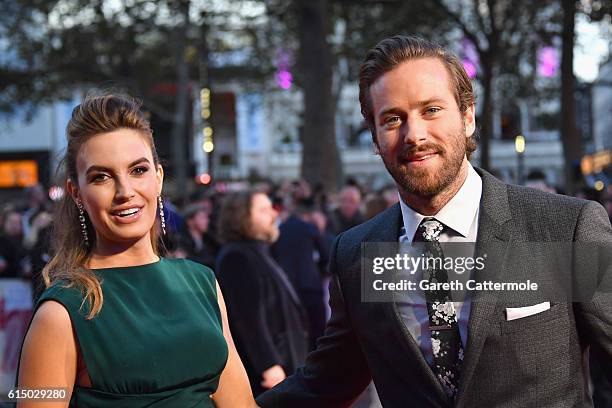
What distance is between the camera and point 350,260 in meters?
3.53

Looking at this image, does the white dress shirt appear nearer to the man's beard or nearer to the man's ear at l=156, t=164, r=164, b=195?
the man's beard

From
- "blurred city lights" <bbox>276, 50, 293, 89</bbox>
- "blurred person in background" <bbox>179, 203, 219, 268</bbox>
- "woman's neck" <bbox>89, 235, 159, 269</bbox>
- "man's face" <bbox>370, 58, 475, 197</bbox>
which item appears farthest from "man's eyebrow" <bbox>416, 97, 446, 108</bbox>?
"blurred city lights" <bbox>276, 50, 293, 89</bbox>

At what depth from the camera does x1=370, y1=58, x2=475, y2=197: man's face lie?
3145mm

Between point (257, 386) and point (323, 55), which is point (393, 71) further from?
point (323, 55)

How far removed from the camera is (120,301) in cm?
349

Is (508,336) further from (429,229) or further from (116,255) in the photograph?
(116,255)

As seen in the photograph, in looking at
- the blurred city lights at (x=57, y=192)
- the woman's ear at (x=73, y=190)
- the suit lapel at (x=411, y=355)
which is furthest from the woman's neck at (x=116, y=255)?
the suit lapel at (x=411, y=355)

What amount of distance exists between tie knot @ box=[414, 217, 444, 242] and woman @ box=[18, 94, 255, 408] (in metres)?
0.85

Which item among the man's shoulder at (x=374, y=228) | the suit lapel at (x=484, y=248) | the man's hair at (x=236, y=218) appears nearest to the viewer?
the suit lapel at (x=484, y=248)

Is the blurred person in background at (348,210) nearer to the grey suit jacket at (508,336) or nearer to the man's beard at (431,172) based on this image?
the grey suit jacket at (508,336)

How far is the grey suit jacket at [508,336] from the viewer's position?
304 centimetres

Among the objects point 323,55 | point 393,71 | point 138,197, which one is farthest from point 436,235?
point 323,55

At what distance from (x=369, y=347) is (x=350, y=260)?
325 millimetres

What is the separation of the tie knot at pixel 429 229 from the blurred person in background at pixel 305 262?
239 inches
